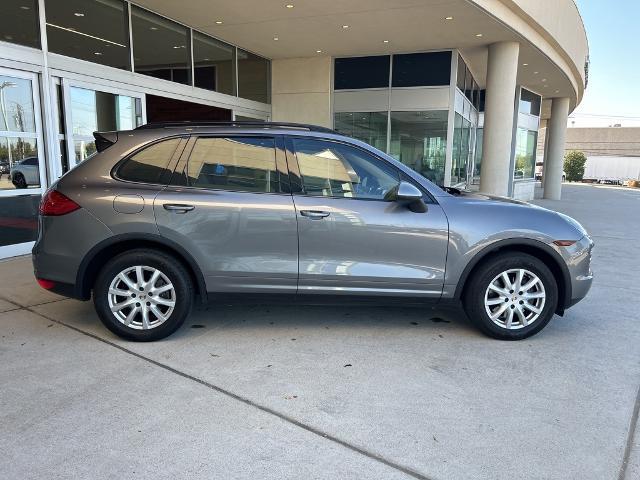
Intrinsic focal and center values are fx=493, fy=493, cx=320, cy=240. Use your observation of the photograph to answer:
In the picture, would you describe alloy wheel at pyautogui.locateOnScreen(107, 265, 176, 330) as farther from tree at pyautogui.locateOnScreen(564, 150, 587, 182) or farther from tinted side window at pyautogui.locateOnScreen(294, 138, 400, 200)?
tree at pyautogui.locateOnScreen(564, 150, 587, 182)

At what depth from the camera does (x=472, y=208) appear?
409 centimetres

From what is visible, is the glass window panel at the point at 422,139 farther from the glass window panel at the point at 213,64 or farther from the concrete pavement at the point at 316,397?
the concrete pavement at the point at 316,397

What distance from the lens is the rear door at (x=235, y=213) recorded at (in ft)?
12.9

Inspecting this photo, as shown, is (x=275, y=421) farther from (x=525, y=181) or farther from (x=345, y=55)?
(x=525, y=181)

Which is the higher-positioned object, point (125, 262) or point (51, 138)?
point (51, 138)

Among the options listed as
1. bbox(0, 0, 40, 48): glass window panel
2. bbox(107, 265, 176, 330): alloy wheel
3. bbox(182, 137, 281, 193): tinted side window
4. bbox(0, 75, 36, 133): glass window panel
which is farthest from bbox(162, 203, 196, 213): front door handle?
bbox(0, 0, 40, 48): glass window panel

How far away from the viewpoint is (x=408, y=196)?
12.7 ft

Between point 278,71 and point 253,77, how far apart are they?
0.96 metres

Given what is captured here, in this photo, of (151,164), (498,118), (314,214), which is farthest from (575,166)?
(151,164)

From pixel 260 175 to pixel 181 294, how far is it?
116cm

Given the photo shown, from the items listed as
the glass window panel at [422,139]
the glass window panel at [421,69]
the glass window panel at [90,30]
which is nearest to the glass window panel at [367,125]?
the glass window panel at [422,139]

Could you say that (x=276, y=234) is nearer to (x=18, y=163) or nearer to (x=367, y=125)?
(x=18, y=163)

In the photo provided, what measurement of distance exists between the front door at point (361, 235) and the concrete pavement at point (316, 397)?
1.72 ft

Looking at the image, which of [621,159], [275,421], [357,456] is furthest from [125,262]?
[621,159]
